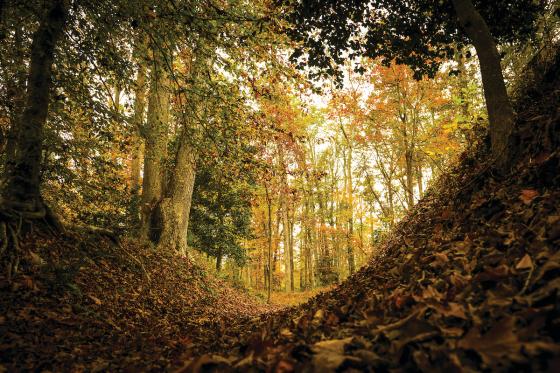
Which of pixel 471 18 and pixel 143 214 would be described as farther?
pixel 143 214

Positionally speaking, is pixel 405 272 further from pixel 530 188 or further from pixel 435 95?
pixel 435 95

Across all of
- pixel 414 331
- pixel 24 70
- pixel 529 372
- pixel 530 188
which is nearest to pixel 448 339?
pixel 414 331

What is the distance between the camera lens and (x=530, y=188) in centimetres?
287

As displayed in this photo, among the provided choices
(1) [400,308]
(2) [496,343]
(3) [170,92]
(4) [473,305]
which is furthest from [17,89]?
(2) [496,343]

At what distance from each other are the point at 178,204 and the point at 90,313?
6039mm

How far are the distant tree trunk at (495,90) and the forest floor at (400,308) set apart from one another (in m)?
0.16

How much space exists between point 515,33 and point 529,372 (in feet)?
20.0

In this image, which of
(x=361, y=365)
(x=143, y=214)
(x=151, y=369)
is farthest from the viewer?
(x=143, y=214)

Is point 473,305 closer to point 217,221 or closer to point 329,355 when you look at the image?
point 329,355

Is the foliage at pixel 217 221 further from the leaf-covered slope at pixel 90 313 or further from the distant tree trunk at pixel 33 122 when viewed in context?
the distant tree trunk at pixel 33 122

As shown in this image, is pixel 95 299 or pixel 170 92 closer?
pixel 95 299

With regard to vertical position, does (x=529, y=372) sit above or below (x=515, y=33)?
below

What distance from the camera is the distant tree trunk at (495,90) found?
3.48 meters

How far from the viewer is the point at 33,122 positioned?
4.71m
